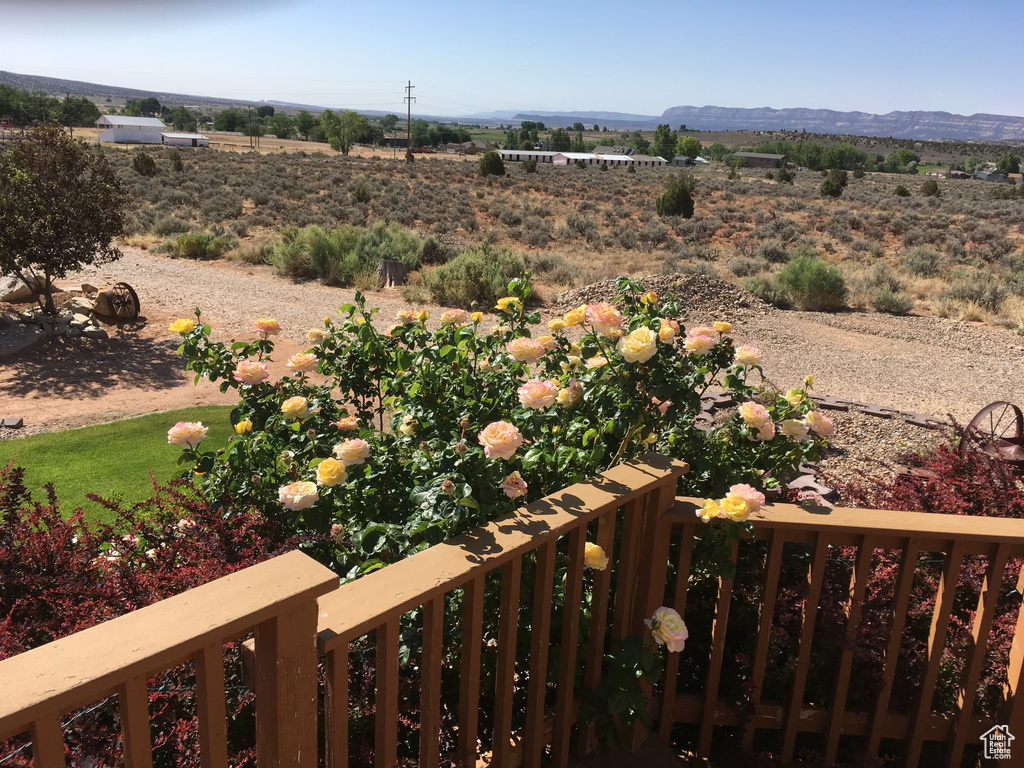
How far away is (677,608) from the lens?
2.43 meters

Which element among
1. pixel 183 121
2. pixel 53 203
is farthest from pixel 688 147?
pixel 53 203

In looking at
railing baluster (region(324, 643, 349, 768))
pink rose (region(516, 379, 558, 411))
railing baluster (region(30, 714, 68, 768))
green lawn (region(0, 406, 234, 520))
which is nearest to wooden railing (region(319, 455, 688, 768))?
railing baluster (region(324, 643, 349, 768))

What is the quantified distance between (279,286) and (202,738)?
13954 millimetres

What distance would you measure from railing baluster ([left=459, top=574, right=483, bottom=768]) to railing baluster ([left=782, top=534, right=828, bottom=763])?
107 centimetres

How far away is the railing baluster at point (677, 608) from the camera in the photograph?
7.76 feet

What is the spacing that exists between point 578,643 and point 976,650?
1.20 meters

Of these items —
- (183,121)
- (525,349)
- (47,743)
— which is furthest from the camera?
(183,121)

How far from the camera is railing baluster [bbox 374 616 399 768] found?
155cm

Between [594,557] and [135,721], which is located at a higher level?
[135,721]

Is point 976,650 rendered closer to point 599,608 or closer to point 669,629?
point 669,629

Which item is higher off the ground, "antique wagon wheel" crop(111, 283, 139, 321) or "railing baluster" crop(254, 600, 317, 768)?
"railing baluster" crop(254, 600, 317, 768)

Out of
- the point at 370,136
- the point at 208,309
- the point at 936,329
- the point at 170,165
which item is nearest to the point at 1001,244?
the point at 936,329

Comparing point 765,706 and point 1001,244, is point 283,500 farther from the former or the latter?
point 1001,244
